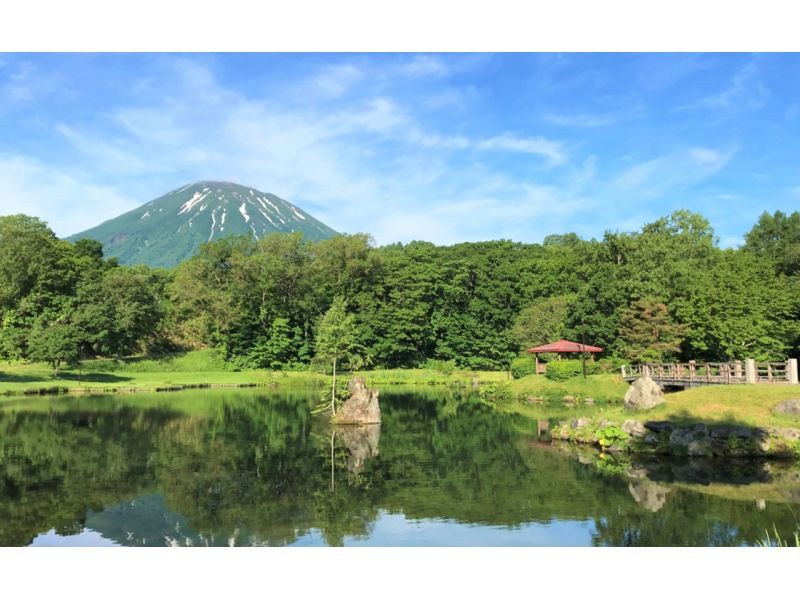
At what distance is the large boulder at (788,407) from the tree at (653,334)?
1791cm

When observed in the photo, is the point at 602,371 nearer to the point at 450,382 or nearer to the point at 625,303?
the point at 625,303

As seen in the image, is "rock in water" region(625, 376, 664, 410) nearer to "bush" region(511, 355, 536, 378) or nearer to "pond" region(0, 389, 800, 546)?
"pond" region(0, 389, 800, 546)

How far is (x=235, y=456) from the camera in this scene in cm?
2084

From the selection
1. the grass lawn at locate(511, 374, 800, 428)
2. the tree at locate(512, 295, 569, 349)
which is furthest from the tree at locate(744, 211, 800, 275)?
the grass lawn at locate(511, 374, 800, 428)

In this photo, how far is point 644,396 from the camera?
2495cm

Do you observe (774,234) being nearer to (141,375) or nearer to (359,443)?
(359,443)

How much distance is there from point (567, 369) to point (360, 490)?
28537 millimetres

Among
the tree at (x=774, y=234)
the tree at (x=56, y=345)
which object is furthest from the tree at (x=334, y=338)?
the tree at (x=774, y=234)

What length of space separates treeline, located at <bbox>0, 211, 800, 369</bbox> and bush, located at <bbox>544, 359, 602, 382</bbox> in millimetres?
3573

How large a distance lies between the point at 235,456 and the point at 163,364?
44.9 m

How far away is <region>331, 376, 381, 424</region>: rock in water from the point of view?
29.1 meters

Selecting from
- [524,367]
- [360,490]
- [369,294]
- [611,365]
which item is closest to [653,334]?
[611,365]

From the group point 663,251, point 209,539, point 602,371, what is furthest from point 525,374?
point 209,539

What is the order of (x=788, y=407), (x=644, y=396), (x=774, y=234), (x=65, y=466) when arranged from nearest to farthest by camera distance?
(x=65, y=466) < (x=788, y=407) < (x=644, y=396) < (x=774, y=234)
